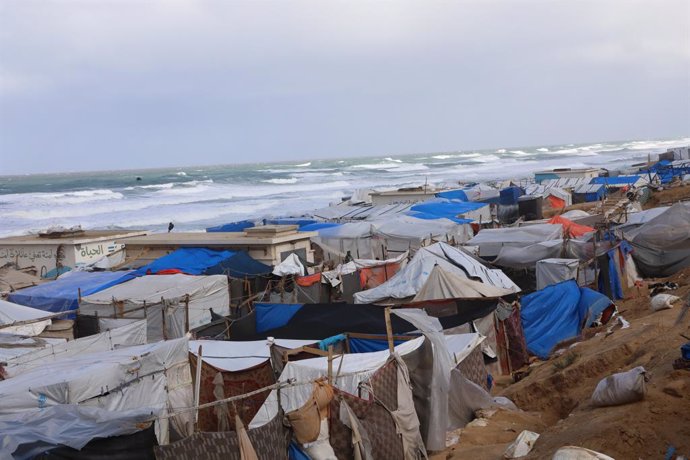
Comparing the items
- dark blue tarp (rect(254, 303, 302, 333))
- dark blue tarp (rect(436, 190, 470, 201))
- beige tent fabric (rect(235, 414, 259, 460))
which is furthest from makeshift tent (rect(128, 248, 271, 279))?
dark blue tarp (rect(436, 190, 470, 201))

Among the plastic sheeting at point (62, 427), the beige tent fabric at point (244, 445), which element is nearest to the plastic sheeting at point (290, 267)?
the plastic sheeting at point (62, 427)

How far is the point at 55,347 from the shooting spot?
1084cm

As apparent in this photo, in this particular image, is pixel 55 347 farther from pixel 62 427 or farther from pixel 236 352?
pixel 62 427

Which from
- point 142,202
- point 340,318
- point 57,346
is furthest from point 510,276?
point 142,202

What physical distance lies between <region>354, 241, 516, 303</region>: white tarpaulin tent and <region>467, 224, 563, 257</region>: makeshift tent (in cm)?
357

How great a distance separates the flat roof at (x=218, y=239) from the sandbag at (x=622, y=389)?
12413mm

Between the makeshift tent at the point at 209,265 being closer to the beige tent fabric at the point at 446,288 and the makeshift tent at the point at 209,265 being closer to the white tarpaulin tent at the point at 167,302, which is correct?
the white tarpaulin tent at the point at 167,302

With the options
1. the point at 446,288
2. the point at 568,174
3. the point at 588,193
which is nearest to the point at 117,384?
the point at 446,288

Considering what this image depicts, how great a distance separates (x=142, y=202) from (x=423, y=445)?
70616 mm

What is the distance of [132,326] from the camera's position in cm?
1278

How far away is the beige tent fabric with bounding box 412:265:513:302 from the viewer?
50.8ft

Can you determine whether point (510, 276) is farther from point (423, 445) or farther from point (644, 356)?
point (423, 445)

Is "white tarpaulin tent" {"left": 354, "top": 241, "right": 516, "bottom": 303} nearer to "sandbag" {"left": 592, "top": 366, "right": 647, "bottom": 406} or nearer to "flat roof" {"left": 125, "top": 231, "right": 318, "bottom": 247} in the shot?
"flat roof" {"left": 125, "top": 231, "right": 318, "bottom": 247}

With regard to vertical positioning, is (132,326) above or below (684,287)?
above
